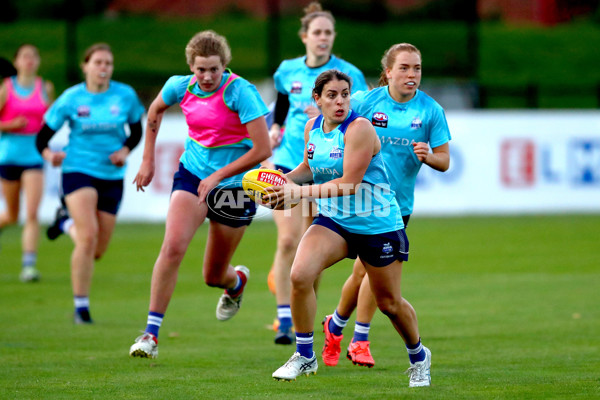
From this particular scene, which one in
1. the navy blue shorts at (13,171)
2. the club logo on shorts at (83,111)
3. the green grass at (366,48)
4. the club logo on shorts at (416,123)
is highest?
the green grass at (366,48)

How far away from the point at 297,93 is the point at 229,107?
1427mm

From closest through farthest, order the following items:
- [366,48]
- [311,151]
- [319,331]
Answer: [311,151], [319,331], [366,48]

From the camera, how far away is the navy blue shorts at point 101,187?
904 centimetres

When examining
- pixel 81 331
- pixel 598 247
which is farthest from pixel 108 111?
pixel 598 247

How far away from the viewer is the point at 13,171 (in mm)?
12172

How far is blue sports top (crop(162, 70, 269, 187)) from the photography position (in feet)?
23.5

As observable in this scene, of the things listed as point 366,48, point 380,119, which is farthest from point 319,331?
point 366,48

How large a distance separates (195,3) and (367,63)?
450 cm

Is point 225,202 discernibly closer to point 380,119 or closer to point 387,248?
point 380,119

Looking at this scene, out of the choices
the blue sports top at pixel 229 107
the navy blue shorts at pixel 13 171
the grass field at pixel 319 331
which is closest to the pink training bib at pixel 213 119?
the blue sports top at pixel 229 107

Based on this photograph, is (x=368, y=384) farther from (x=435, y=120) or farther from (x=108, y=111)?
(x=108, y=111)

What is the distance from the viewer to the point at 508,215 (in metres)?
18.7

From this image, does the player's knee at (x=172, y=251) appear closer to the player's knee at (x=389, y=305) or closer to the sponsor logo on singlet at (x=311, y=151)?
the sponsor logo on singlet at (x=311, y=151)

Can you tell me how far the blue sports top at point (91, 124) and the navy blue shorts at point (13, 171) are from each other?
10.2ft
